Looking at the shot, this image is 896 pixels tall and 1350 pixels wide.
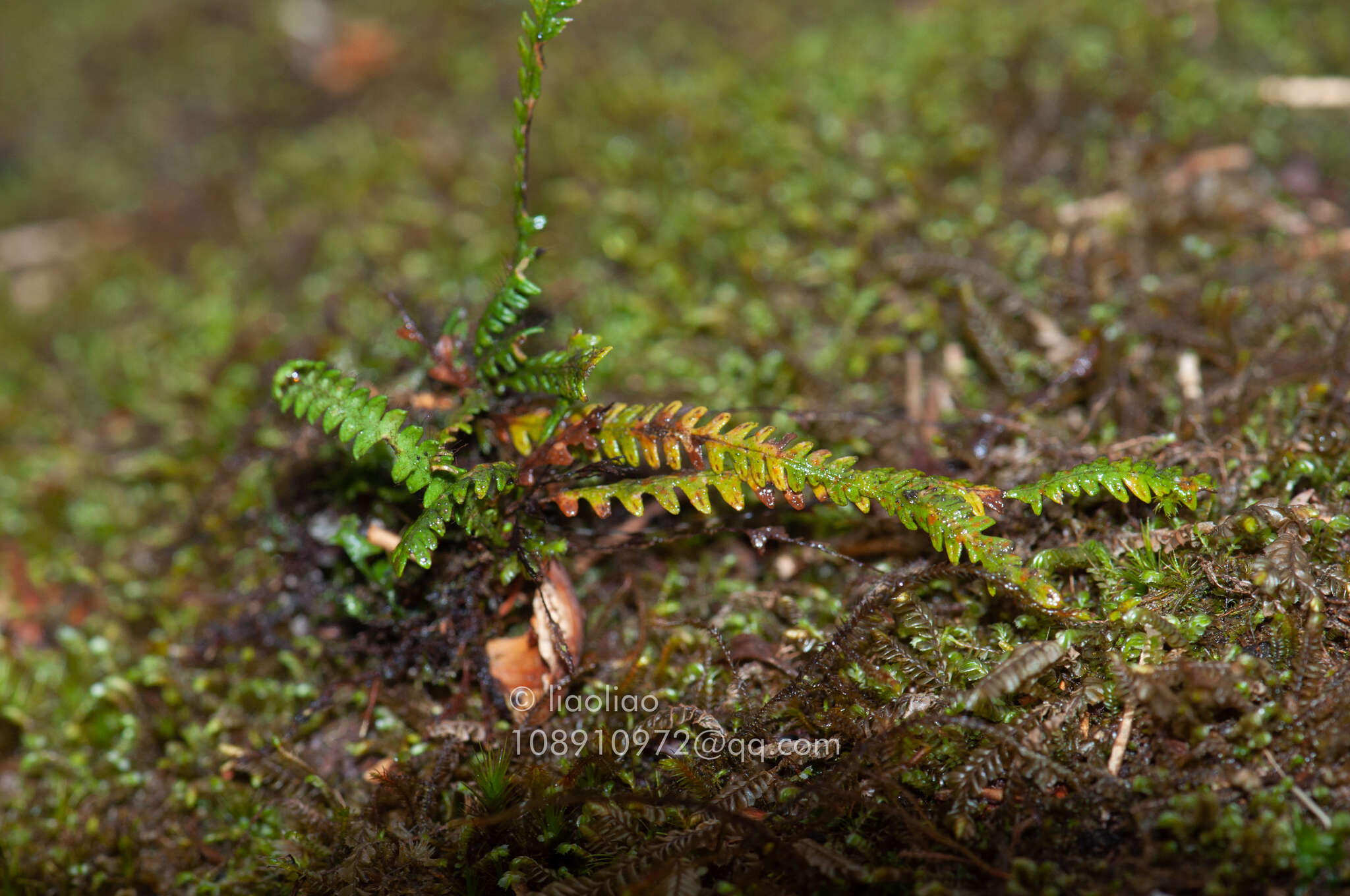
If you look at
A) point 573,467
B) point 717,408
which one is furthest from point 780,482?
point 717,408

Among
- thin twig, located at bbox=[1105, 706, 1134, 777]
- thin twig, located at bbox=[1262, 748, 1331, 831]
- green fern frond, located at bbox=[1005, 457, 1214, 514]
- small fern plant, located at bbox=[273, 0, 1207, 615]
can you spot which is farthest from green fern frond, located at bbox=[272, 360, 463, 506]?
thin twig, located at bbox=[1262, 748, 1331, 831]

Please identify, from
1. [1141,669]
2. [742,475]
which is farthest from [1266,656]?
[742,475]

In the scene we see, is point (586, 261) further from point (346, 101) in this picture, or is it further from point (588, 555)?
point (346, 101)

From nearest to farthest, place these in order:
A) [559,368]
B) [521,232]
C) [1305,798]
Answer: [1305,798] → [559,368] → [521,232]

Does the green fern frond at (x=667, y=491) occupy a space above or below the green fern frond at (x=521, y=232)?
below

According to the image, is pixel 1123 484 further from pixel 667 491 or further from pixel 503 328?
pixel 503 328

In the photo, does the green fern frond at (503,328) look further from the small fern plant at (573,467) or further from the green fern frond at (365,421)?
the green fern frond at (365,421)

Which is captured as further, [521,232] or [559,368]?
[521,232]

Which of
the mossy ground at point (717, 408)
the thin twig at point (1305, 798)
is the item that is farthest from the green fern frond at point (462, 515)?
the thin twig at point (1305, 798)
